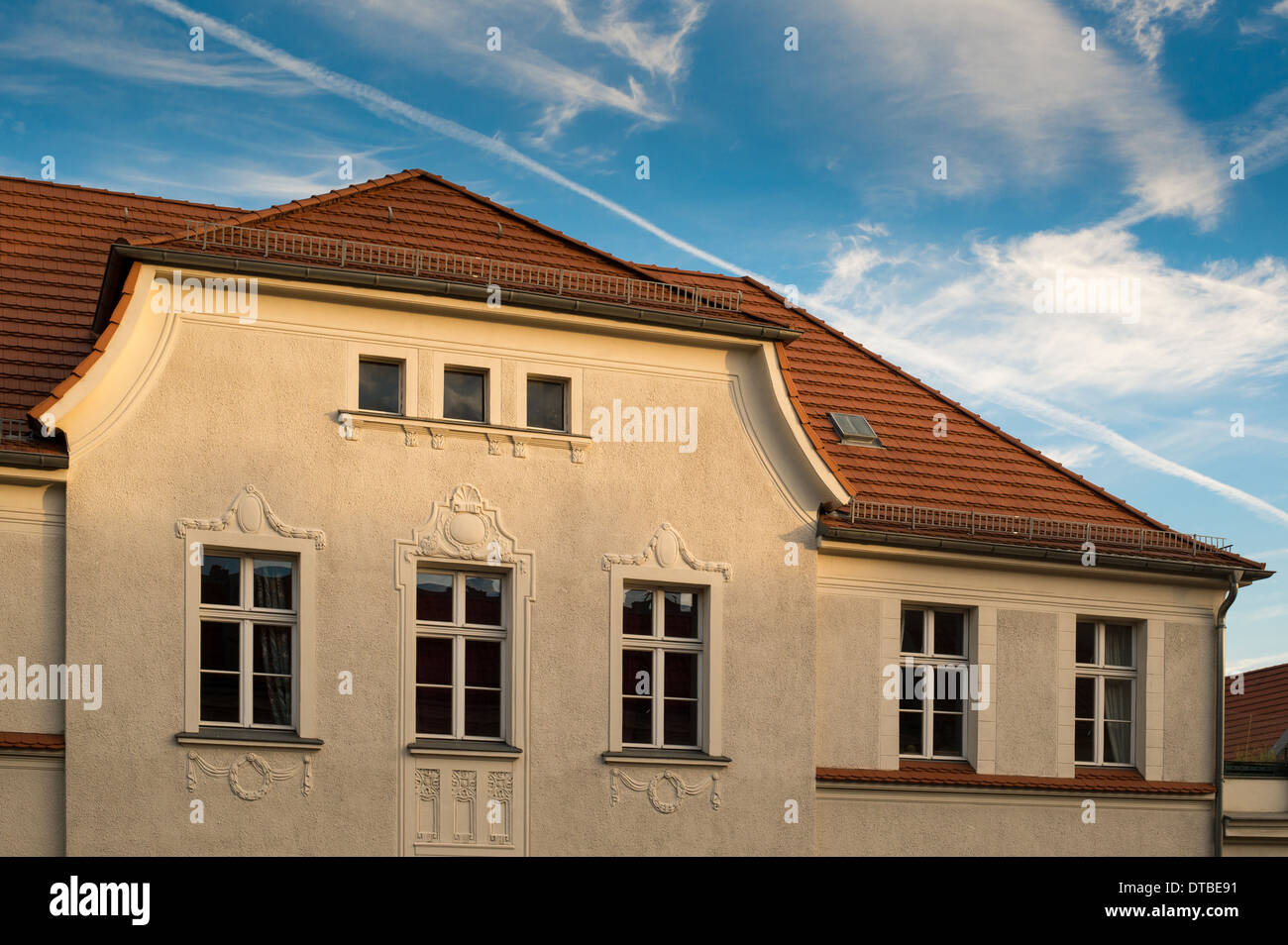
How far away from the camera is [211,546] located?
14844 mm

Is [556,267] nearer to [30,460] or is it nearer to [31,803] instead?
[30,460]

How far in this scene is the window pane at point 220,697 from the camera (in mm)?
14648

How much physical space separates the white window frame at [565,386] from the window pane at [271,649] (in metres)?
3.25

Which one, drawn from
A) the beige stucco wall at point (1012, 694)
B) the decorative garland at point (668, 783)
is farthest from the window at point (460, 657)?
the beige stucco wall at point (1012, 694)

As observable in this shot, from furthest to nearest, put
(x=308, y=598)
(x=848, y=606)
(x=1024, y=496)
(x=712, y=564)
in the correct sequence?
(x=1024, y=496) < (x=848, y=606) < (x=712, y=564) < (x=308, y=598)

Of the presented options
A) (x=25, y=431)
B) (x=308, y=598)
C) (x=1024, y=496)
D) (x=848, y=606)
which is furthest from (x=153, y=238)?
(x=1024, y=496)

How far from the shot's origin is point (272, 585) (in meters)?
15.0

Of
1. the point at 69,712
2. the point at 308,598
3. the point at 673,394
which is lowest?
the point at 69,712

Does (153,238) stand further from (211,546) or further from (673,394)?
(673,394)

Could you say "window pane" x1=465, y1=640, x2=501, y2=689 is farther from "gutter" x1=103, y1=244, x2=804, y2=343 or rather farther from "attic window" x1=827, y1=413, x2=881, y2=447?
"attic window" x1=827, y1=413, x2=881, y2=447

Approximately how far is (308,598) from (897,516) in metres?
6.87

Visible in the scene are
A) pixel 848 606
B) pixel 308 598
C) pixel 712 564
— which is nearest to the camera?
pixel 308 598

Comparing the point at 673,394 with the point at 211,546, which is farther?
the point at 673,394

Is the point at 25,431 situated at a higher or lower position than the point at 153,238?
lower
